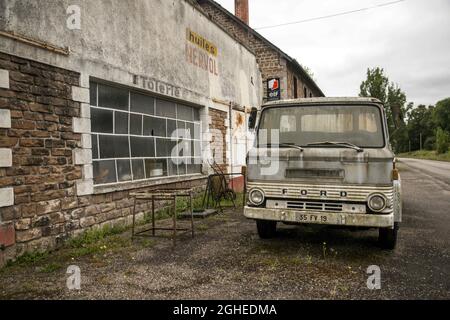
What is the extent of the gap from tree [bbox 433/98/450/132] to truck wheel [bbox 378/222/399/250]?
76.3 meters

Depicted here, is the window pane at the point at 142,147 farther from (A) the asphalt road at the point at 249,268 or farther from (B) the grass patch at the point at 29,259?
(B) the grass patch at the point at 29,259

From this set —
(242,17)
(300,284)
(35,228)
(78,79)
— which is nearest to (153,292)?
(300,284)

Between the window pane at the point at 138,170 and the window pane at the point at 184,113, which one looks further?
the window pane at the point at 184,113

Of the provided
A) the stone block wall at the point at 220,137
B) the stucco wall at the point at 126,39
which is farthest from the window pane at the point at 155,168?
the stone block wall at the point at 220,137

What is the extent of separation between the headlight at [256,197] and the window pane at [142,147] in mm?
3137

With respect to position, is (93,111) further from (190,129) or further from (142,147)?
(190,129)

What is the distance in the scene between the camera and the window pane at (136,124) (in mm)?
7348

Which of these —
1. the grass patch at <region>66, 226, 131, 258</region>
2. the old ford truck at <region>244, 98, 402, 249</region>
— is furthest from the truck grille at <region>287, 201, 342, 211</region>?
the grass patch at <region>66, 226, 131, 258</region>

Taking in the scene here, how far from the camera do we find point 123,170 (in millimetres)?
7059

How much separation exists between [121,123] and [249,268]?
13.1 ft

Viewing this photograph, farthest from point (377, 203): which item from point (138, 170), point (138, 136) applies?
point (138, 136)
